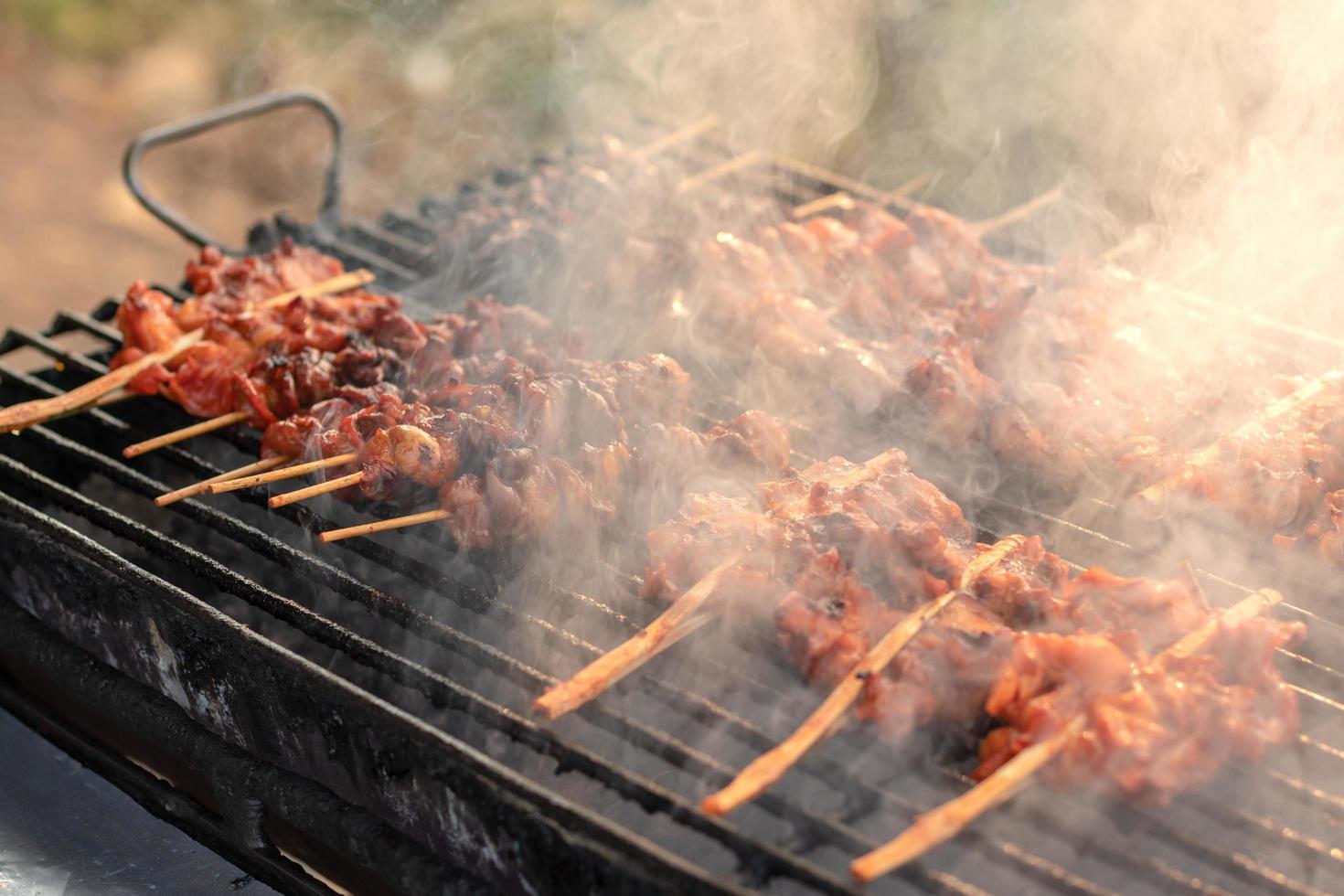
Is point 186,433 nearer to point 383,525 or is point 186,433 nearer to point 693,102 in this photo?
point 383,525

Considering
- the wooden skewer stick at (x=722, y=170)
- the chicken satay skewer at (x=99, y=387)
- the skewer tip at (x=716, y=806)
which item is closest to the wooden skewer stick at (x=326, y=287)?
the chicken satay skewer at (x=99, y=387)

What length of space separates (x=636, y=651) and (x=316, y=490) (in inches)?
50.6

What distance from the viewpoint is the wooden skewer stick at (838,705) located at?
276cm

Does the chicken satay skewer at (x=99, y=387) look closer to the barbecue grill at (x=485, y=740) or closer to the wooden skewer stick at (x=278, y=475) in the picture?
the barbecue grill at (x=485, y=740)

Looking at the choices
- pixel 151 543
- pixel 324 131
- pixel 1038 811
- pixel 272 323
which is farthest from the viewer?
pixel 324 131

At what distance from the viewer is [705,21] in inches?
297

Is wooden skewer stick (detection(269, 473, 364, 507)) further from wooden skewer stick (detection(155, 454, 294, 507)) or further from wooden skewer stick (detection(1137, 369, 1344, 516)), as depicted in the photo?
wooden skewer stick (detection(1137, 369, 1344, 516))

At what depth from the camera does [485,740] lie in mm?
3766

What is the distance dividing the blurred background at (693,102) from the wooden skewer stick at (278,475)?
4.11m

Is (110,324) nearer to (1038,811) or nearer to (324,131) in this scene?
(1038,811)

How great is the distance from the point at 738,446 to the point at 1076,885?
1.93m

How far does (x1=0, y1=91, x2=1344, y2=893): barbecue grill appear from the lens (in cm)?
291

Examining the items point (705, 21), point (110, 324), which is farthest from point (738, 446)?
point (705, 21)

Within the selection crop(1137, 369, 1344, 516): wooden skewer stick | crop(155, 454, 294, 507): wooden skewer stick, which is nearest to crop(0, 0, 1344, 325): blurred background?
crop(1137, 369, 1344, 516): wooden skewer stick
